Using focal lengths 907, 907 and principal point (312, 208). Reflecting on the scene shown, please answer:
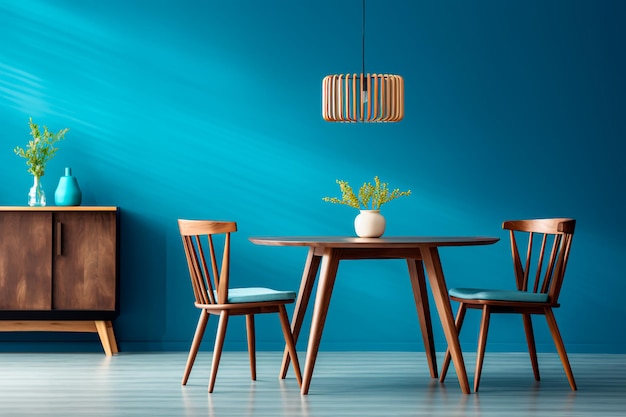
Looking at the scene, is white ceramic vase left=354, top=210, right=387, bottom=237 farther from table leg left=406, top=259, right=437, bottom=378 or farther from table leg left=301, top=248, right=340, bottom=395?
table leg left=301, top=248, right=340, bottom=395

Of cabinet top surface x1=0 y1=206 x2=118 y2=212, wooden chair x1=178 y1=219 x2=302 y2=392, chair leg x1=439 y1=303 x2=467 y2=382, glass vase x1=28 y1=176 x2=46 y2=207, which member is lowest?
chair leg x1=439 y1=303 x2=467 y2=382

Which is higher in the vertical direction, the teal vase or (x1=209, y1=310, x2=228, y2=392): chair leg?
the teal vase

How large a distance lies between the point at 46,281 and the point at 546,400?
2815 mm

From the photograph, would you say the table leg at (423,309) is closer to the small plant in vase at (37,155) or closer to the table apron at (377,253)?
the table apron at (377,253)

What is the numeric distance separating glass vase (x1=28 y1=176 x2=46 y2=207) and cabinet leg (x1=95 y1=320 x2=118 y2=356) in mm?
767

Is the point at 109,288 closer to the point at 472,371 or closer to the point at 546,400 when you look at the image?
the point at 472,371

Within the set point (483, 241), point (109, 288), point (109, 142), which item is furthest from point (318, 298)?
point (109, 142)

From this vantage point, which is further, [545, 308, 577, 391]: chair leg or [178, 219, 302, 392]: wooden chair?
[545, 308, 577, 391]: chair leg

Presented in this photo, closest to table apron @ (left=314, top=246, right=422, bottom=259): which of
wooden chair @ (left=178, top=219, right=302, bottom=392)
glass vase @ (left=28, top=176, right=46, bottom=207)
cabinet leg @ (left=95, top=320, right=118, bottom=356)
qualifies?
wooden chair @ (left=178, top=219, right=302, bottom=392)

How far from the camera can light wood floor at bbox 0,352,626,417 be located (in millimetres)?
3678

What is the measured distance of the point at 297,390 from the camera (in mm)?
4113

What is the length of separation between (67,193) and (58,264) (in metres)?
0.42

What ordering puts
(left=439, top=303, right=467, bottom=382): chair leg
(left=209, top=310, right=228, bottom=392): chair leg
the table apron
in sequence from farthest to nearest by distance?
(left=439, top=303, right=467, bottom=382): chair leg, the table apron, (left=209, top=310, right=228, bottom=392): chair leg

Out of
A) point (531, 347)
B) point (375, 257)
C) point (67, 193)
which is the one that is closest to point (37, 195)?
point (67, 193)
